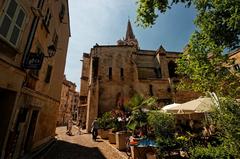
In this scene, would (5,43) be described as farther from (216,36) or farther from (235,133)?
(216,36)

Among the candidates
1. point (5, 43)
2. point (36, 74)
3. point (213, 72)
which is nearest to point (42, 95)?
point (36, 74)

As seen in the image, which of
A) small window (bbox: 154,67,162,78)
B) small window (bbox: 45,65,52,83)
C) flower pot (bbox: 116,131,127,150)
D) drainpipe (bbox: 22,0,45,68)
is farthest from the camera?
small window (bbox: 154,67,162,78)

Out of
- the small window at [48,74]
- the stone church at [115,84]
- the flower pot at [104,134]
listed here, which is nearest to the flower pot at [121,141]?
the flower pot at [104,134]

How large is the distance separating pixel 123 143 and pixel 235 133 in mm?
6788

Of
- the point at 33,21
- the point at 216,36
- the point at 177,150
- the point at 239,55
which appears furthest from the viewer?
the point at 239,55

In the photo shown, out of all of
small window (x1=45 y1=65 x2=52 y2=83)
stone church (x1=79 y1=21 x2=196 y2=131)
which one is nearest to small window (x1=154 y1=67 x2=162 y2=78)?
stone church (x1=79 y1=21 x2=196 y2=131)

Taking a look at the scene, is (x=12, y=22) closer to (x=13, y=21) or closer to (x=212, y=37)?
(x=13, y=21)

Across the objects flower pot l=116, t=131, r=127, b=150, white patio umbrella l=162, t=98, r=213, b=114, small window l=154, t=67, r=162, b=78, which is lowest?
flower pot l=116, t=131, r=127, b=150

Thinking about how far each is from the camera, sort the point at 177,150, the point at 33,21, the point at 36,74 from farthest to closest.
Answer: the point at 36,74, the point at 33,21, the point at 177,150

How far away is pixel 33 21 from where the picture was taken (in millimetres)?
7398

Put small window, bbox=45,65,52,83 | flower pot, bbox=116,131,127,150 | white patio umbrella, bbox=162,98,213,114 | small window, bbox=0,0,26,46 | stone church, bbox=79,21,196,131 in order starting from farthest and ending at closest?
stone church, bbox=79,21,196,131 → small window, bbox=45,65,52,83 → flower pot, bbox=116,131,127,150 → white patio umbrella, bbox=162,98,213,114 → small window, bbox=0,0,26,46

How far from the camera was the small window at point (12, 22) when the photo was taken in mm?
5180

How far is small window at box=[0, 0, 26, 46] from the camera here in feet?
17.0

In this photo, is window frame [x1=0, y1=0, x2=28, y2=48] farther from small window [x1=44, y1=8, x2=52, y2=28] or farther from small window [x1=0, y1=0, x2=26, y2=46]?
small window [x1=44, y1=8, x2=52, y2=28]
